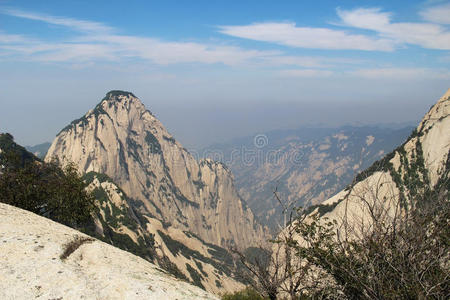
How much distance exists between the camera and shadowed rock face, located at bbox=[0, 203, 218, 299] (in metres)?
11.9

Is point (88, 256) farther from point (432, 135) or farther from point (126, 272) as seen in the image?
point (432, 135)

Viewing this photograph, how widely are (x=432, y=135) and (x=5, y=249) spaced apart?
138 m

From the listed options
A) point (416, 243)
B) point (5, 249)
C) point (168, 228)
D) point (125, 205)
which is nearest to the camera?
point (5, 249)

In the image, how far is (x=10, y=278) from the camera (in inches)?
472

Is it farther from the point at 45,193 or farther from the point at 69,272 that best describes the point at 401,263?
the point at 45,193

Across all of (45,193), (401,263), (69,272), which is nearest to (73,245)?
(69,272)

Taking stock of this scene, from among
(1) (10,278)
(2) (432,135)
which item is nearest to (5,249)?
(1) (10,278)

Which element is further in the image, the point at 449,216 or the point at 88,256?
the point at 449,216

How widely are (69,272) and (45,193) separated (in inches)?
1265

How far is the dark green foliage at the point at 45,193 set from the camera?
37.8 m

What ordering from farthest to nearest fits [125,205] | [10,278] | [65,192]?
[125,205] → [65,192] → [10,278]

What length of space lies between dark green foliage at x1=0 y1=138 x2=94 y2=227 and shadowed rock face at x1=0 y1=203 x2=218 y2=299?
2480 cm

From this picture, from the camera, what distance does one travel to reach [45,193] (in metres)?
40.4

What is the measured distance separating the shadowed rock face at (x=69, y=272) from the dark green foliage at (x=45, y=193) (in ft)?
81.4
